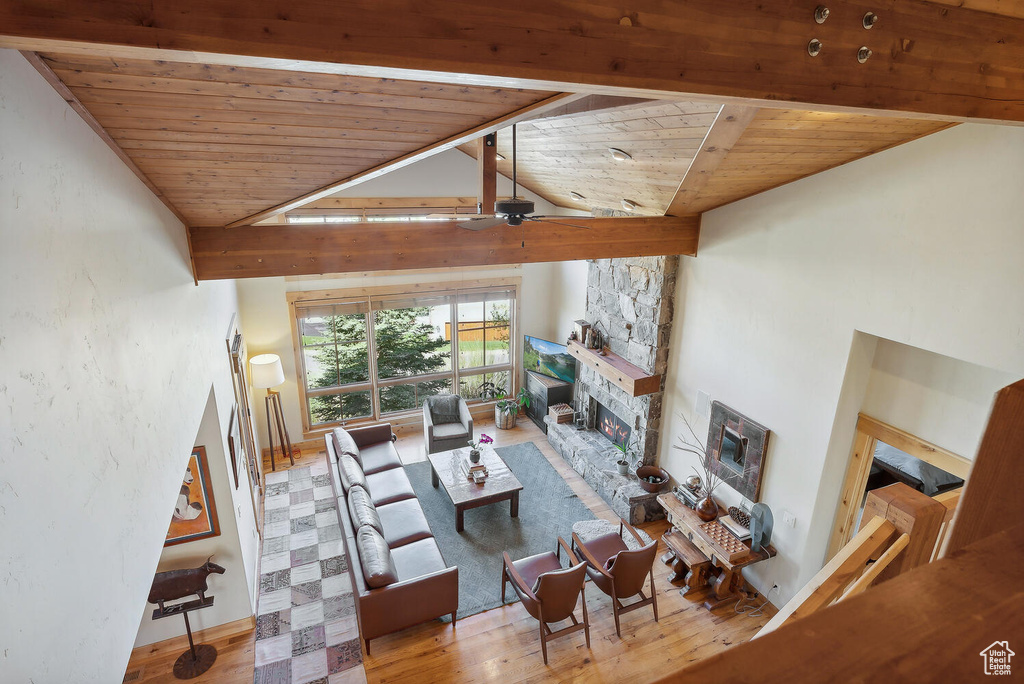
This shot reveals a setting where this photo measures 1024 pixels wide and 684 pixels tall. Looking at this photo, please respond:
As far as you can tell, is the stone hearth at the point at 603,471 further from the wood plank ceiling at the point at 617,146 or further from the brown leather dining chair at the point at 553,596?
the wood plank ceiling at the point at 617,146

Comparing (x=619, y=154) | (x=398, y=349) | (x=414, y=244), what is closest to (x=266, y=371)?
(x=398, y=349)

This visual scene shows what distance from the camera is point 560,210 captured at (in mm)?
7988

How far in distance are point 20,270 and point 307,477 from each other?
6.02m

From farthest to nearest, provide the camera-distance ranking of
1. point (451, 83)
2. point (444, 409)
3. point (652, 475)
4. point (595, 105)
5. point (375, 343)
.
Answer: point (375, 343) → point (444, 409) → point (652, 475) → point (595, 105) → point (451, 83)

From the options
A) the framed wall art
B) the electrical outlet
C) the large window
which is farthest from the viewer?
the large window

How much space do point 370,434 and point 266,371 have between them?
1444mm

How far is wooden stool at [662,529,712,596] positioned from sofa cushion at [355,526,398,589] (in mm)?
2547

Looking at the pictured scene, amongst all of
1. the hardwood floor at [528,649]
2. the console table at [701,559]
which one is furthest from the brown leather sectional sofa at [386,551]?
the console table at [701,559]

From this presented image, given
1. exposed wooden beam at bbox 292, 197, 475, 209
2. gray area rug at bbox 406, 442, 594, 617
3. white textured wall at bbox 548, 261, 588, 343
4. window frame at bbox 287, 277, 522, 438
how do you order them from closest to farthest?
1. gray area rug at bbox 406, 442, 594, 617
2. exposed wooden beam at bbox 292, 197, 475, 209
3. window frame at bbox 287, 277, 522, 438
4. white textured wall at bbox 548, 261, 588, 343

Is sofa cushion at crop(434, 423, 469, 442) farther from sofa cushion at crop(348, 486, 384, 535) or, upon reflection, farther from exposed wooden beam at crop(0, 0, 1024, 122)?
exposed wooden beam at crop(0, 0, 1024, 122)

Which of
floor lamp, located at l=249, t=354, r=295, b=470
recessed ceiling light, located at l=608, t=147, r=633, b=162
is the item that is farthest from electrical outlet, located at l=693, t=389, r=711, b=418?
floor lamp, located at l=249, t=354, r=295, b=470

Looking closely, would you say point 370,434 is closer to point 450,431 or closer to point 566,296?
point 450,431

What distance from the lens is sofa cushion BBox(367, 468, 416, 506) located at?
5.53 meters

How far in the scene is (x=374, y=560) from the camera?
414cm
